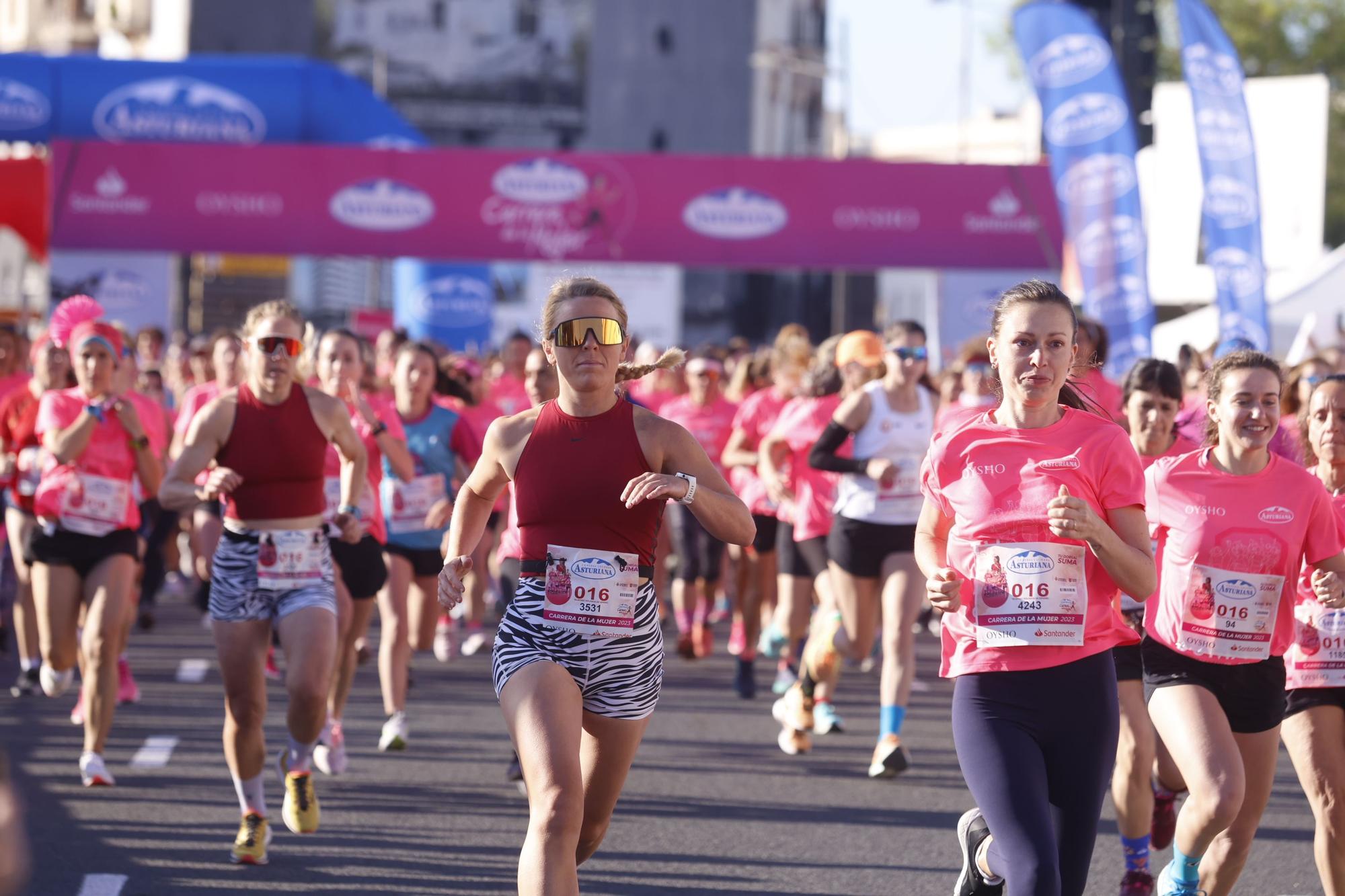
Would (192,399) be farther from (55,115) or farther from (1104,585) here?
(55,115)

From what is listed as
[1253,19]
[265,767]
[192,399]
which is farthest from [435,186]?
[1253,19]

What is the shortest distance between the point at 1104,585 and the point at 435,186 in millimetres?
19631

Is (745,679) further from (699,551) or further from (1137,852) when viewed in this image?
(1137,852)

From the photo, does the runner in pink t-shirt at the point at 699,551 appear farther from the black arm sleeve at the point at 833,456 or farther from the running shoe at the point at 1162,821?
the running shoe at the point at 1162,821

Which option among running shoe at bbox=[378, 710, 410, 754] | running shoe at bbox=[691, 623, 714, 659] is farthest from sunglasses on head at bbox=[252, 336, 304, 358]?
running shoe at bbox=[691, 623, 714, 659]

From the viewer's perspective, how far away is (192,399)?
11.6 m

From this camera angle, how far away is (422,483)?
9078 millimetres

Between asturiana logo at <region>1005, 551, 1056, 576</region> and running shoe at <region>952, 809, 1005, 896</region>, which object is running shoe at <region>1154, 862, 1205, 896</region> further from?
asturiana logo at <region>1005, 551, 1056, 576</region>

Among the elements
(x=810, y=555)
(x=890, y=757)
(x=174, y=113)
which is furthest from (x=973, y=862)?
(x=174, y=113)

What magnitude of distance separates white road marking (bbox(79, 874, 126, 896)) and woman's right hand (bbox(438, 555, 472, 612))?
2.15 m

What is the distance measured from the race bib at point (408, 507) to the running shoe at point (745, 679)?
270 centimetres

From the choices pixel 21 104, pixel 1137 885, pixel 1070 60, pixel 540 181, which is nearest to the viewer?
pixel 1137 885

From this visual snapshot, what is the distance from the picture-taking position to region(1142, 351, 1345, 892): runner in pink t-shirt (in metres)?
5.25

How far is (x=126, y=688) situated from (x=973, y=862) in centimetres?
669
